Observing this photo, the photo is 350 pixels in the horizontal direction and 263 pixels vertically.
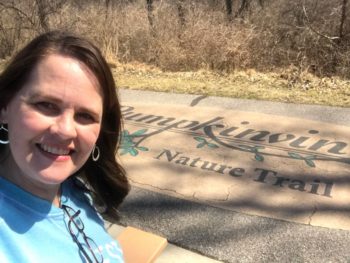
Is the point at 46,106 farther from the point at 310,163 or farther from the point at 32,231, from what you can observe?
the point at 310,163

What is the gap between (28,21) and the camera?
11.5 metres

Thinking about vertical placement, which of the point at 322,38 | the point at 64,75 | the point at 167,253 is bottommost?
the point at 167,253

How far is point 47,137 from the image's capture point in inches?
47.1

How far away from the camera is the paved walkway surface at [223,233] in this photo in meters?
2.69

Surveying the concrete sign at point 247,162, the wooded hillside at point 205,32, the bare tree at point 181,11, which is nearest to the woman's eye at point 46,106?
the concrete sign at point 247,162

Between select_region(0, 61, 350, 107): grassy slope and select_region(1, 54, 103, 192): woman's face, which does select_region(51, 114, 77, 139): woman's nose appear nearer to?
select_region(1, 54, 103, 192): woman's face

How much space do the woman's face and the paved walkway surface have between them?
164 cm

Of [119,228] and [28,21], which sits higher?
[28,21]

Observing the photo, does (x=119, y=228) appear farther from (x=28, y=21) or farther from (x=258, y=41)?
(x=28, y=21)

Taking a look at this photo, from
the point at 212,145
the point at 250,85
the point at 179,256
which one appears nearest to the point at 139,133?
the point at 212,145

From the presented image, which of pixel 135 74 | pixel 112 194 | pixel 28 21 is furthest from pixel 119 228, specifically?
pixel 28 21

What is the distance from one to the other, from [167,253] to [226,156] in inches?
56.7

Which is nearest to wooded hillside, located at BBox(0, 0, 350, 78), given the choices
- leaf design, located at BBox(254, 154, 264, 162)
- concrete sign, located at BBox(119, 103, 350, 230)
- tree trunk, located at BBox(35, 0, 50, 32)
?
tree trunk, located at BBox(35, 0, 50, 32)

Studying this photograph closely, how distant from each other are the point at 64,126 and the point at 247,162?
2.82 meters
